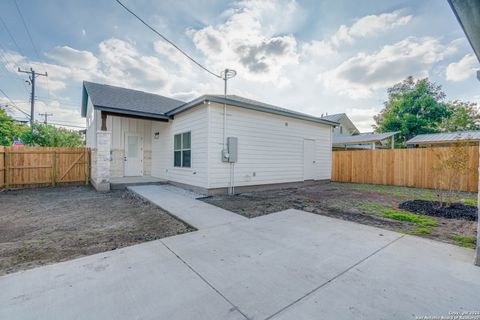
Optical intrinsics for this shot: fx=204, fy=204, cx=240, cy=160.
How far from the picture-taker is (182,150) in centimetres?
821

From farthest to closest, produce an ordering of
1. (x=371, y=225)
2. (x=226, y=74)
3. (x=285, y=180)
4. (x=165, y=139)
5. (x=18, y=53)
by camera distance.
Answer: (x=18, y=53), (x=165, y=139), (x=285, y=180), (x=226, y=74), (x=371, y=225)

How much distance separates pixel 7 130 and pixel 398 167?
31.5 meters

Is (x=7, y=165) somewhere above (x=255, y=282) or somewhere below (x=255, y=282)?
above

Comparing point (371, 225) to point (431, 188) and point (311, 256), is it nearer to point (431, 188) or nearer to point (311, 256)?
point (311, 256)

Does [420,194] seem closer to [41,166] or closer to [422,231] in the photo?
[422,231]

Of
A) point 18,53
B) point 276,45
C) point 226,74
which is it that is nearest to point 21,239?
point 226,74

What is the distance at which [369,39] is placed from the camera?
7355 mm

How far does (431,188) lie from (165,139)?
39.6 feet

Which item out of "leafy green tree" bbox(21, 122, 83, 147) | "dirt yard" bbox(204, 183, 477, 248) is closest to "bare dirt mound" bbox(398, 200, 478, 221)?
"dirt yard" bbox(204, 183, 477, 248)

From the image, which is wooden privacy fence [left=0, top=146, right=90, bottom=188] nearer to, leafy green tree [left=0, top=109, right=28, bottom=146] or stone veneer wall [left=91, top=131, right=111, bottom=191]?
stone veneer wall [left=91, top=131, right=111, bottom=191]

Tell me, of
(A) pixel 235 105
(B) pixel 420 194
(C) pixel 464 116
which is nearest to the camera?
(A) pixel 235 105

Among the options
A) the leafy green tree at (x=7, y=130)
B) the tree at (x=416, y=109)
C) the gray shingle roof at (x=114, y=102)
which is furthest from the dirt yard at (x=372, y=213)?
the leafy green tree at (x=7, y=130)

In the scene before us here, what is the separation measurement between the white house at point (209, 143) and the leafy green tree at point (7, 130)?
53.6 feet

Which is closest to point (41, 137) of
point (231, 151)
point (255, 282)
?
point (231, 151)
